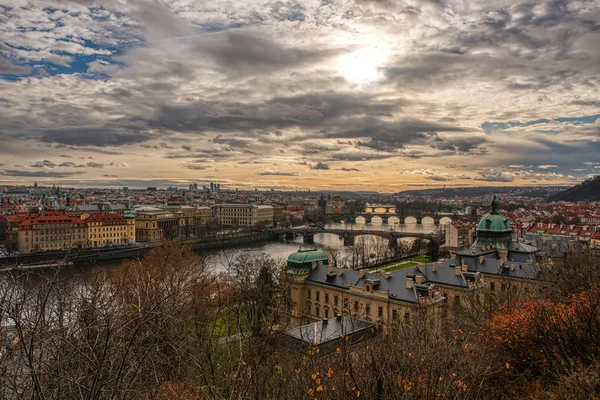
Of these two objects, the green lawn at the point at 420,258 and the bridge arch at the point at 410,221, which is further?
the bridge arch at the point at 410,221

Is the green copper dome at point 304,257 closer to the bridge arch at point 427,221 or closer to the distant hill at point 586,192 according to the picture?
the bridge arch at point 427,221

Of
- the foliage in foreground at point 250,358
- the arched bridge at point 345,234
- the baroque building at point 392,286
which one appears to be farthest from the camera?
the arched bridge at point 345,234

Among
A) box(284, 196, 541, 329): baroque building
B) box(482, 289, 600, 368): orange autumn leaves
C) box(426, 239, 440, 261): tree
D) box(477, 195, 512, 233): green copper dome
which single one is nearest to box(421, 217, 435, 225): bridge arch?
box(426, 239, 440, 261): tree

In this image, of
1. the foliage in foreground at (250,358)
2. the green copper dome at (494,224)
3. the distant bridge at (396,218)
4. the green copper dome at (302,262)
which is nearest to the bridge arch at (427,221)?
the distant bridge at (396,218)

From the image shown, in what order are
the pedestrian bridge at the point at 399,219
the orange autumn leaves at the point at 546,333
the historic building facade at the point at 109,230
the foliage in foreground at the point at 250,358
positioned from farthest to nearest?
the pedestrian bridge at the point at 399,219, the historic building facade at the point at 109,230, the orange autumn leaves at the point at 546,333, the foliage in foreground at the point at 250,358

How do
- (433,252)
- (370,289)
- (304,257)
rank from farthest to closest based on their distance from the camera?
1. (433,252)
2. (304,257)
3. (370,289)

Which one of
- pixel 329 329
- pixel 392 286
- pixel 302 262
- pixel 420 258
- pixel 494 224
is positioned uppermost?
pixel 494 224

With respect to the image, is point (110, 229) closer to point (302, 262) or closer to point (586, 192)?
point (302, 262)

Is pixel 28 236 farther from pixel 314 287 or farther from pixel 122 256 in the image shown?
pixel 314 287

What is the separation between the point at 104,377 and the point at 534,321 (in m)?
7.13

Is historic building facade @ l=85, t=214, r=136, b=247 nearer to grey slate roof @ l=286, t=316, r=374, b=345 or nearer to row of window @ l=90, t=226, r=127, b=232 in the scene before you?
row of window @ l=90, t=226, r=127, b=232

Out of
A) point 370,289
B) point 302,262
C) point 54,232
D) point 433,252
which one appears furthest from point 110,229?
point 370,289

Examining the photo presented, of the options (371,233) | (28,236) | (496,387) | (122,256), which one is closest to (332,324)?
(496,387)

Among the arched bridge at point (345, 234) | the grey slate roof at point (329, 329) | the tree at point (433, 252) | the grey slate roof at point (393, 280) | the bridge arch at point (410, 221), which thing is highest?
the grey slate roof at point (393, 280)
